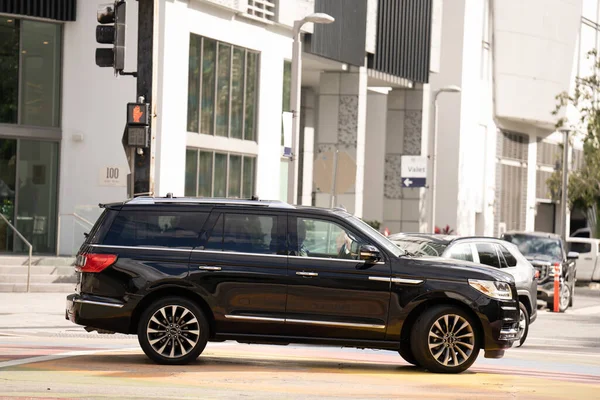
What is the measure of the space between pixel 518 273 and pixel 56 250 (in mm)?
15590

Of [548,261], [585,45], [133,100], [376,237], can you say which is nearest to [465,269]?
[376,237]

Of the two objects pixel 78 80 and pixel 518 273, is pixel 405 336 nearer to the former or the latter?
pixel 518 273

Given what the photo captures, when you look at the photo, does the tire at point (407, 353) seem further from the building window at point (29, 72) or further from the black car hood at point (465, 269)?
the building window at point (29, 72)

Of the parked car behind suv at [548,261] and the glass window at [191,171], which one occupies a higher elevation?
the glass window at [191,171]

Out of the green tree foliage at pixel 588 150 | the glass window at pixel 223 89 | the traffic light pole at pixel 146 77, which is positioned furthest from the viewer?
the green tree foliage at pixel 588 150

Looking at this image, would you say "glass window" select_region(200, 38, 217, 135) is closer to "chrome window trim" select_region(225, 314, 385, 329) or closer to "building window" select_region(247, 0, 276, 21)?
"building window" select_region(247, 0, 276, 21)

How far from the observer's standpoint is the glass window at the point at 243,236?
13.4 meters

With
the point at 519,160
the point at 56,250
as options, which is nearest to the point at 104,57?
the point at 56,250

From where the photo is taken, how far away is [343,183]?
84.4ft

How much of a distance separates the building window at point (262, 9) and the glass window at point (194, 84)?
2.85 m

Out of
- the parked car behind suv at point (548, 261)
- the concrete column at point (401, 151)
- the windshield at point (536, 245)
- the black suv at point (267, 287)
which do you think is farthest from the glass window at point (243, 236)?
the concrete column at point (401, 151)

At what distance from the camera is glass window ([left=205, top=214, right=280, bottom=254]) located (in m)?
13.4

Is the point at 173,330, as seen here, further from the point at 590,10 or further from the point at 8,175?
the point at 590,10

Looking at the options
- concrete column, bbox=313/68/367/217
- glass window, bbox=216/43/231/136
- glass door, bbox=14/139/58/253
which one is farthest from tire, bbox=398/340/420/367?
concrete column, bbox=313/68/367/217
